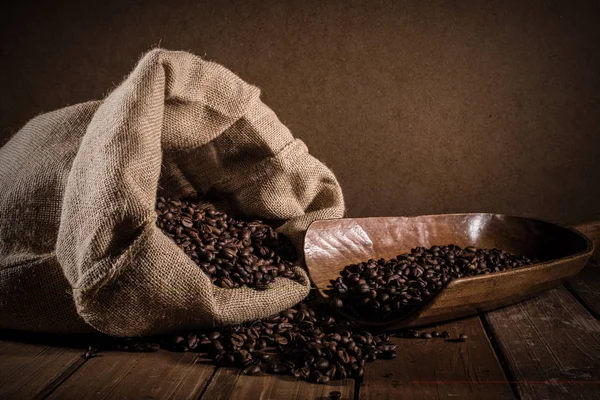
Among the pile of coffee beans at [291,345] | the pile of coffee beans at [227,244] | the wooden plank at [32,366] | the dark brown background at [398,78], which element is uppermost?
the dark brown background at [398,78]

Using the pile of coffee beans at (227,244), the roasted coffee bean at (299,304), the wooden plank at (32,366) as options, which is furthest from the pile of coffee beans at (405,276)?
the wooden plank at (32,366)

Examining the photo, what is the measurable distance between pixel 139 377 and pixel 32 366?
1.12 ft

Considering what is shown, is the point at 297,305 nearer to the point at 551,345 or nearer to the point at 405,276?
the point at 405,276

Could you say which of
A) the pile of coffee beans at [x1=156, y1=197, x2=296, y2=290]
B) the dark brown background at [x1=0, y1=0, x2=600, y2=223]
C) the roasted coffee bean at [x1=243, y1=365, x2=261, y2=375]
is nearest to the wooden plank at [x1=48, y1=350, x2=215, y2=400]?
the roasted coffee bean at [x1=243, y1=365, x2=261, y2=375]

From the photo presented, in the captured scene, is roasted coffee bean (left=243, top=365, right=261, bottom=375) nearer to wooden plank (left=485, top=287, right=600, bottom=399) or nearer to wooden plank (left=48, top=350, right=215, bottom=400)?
wooden plank (left=48, top=350, right=215, bottom=400)

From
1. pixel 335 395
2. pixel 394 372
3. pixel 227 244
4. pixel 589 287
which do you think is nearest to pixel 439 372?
pixel 394 372

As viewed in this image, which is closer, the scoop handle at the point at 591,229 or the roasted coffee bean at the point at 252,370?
the roasted coffee bean at the point at 252,370

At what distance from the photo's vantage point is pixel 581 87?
3.06 metres

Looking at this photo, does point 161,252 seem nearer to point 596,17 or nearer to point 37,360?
point 37,360

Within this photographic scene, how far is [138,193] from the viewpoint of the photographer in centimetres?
168

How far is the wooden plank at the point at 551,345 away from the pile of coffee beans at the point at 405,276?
178mm

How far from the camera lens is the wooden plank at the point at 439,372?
5.03 feet

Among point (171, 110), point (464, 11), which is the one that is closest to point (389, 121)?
point (464, 11)

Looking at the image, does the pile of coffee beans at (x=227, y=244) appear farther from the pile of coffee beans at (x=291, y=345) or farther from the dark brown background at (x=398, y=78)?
the dark brown background at (x=398, y=78)
